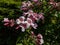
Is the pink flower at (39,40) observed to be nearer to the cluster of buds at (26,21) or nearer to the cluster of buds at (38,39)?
the cluster of buds at (38,39)

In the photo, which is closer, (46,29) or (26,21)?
(26,21)

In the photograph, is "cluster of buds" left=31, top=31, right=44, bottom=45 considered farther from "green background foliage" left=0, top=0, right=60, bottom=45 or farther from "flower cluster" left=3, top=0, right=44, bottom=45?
"green background foliage" left=0, top=0, right=60, bottom=45

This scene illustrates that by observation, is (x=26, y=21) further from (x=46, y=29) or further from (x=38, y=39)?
(x=46, y=29)

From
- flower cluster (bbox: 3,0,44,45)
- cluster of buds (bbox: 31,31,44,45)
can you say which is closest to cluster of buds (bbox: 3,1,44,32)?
flower cluster (bbox: 3,0,44,45)

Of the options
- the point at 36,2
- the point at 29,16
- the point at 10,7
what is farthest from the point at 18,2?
the point at 29,16

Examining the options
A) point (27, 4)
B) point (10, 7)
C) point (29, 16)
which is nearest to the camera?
point (29, 16)

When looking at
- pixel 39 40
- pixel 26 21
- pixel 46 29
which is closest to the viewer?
pixel 26 21

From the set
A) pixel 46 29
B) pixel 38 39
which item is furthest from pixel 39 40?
pixel 46 29

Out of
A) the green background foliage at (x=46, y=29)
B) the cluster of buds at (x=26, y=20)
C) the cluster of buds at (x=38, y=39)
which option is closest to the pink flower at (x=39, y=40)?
the cluster of buds at (x=38, y=39)

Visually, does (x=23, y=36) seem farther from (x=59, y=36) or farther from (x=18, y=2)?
(x=18, y=2)

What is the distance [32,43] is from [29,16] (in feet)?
1.65

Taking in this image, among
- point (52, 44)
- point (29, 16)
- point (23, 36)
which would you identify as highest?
point (29, 16)

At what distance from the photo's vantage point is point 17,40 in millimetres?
4219

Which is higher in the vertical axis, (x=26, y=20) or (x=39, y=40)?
(x=26, y=20)
